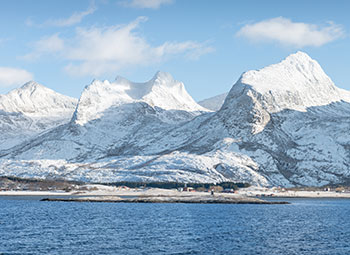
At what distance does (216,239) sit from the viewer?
420 feet

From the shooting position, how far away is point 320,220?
175m

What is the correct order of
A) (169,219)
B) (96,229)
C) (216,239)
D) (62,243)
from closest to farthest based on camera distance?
(62,243) → (216,239) → (96,229) → (169,219)

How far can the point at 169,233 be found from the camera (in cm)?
13562

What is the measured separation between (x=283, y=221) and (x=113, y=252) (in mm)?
76454

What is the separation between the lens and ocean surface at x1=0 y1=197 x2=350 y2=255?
112m

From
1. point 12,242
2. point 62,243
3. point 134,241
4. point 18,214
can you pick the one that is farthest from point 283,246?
point 18,214

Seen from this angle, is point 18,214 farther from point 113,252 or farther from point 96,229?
point 113,252

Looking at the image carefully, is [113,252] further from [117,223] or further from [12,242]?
[117,223]

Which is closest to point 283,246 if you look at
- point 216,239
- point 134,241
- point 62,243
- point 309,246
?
point 309,246

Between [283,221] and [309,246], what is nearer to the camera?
[309,246]

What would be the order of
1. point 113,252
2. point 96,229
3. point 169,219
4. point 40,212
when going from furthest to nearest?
1. point 40,212
2. point 169,219
3. point 96,229
4. point 113,252

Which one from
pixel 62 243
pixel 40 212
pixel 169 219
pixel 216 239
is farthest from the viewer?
pixel 40 212

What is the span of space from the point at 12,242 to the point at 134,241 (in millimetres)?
24170

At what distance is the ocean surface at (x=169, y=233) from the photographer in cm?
11244
